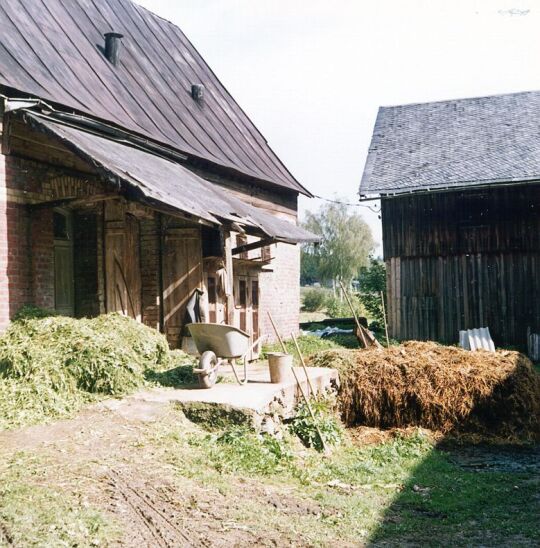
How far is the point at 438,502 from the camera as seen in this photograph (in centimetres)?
618

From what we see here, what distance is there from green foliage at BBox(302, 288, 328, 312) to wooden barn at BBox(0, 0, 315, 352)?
20461 millimetres

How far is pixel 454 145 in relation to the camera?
17984 mm

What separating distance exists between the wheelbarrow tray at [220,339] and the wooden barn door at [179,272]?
2.64 m

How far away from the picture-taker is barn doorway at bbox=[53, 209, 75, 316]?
10.4m

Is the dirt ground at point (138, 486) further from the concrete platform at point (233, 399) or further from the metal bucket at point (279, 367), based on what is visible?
the metal bucket at point (279, 367)

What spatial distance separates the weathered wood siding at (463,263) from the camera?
1630 cm

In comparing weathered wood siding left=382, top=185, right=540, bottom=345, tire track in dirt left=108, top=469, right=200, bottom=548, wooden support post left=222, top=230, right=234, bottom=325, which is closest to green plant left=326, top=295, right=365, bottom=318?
weathered wood siding left=382, top=185, right=540, bottom=345

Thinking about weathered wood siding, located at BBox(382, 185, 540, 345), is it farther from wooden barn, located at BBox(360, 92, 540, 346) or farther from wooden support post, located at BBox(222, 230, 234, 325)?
wooden support post, located at BBox(222, 230, 234, 325)

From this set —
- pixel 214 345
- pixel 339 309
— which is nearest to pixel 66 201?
pixel 214 345

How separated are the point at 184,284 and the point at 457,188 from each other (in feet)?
27.0

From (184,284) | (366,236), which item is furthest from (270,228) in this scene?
(366,236)

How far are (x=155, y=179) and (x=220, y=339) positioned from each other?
270 centimetres

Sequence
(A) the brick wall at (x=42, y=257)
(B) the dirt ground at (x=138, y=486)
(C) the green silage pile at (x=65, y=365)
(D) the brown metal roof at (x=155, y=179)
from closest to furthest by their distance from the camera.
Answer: (B) the dirt ground at (x=138, y=486), (C) the green silage pile at (x=65, y=365), (D) the brown metal roof at (x=155, y=179), (A) the brick wall at (x=42, y=257)

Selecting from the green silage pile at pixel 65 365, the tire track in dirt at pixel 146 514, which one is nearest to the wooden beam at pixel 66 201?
the green silage pile at pixel 65 365
